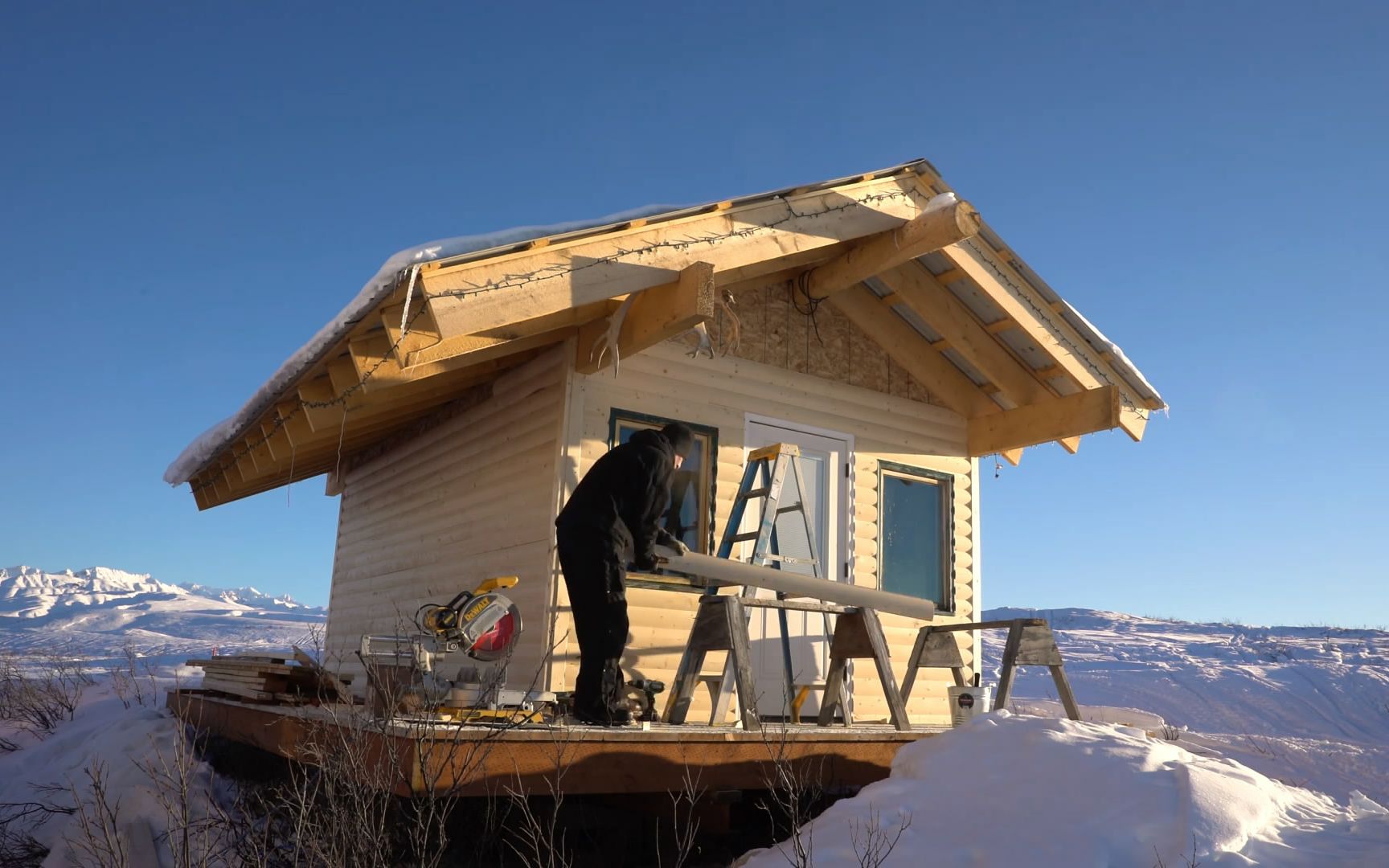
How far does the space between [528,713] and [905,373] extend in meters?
5.80

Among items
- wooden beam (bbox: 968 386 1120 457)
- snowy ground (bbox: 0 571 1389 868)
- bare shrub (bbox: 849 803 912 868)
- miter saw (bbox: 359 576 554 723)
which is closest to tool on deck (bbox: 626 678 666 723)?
miter saw (bbox: 359 576 554 723)

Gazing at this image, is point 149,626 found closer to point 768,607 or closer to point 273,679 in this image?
point 273,679

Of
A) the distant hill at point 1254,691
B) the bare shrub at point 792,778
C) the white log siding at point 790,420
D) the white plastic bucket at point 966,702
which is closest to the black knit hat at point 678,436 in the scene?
the white log siding at point 790,420

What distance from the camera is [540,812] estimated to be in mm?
5594

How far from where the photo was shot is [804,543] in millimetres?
8594

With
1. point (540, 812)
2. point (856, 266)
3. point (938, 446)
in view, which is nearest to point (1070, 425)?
point (938, 446)

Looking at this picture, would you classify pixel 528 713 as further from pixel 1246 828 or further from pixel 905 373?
pixel 905 373

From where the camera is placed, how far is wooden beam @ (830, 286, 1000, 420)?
935 cm

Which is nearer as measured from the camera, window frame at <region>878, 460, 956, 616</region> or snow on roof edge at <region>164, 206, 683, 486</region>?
snow on roof edge at <region>164, 206, 683, 486</region>

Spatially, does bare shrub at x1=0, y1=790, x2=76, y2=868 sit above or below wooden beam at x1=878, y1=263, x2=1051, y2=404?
below

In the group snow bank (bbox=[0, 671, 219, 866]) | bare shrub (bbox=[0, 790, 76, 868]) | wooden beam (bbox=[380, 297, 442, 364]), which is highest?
wooden beam (bbox=[380, 297, 442, 364])

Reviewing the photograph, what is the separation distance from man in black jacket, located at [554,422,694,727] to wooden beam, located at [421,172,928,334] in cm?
109

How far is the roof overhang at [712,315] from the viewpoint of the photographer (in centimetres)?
601

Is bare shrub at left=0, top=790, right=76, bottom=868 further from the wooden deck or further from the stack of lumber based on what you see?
the wooden deck
